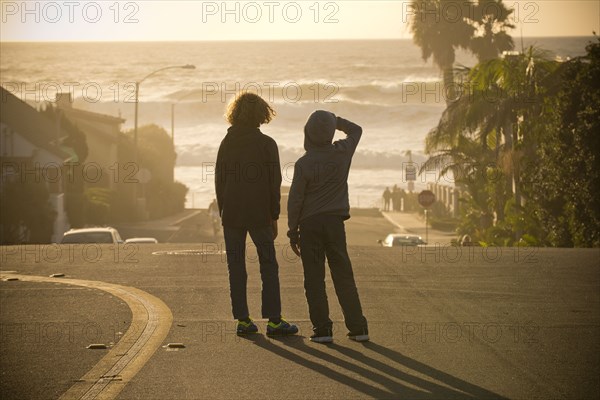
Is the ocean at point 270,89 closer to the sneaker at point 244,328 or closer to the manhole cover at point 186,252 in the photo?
the manhole cover at point 186,252

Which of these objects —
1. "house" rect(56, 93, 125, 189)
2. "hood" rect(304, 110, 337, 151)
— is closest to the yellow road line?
"hood" rect(304, 110, 337, 151)

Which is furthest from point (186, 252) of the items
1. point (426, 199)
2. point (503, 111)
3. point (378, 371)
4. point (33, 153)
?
point (33, 153)

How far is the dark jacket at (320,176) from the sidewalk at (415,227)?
34.3 metres

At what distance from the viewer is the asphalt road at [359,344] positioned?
26.0 feet

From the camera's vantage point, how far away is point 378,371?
330 inches

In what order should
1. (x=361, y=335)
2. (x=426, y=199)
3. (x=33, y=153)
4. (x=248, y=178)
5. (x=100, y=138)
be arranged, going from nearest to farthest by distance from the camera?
(x=361, y=335), (x=248, y=178), (x=33, y=153), (x=426, y=199), (x=100, y=138)

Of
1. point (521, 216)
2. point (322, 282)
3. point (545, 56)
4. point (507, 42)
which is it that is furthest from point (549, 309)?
point (507, 42)

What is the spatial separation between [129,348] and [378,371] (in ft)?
7.60

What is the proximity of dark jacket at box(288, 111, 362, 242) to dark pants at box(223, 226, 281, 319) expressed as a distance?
42cm

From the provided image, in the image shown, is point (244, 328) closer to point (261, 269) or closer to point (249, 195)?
point (261, 269)

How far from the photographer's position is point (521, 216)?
1289 inches

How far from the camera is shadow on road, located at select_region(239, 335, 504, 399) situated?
25.1ft

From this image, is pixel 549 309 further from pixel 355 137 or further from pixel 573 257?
pixel 573 257

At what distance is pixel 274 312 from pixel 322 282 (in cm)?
55
